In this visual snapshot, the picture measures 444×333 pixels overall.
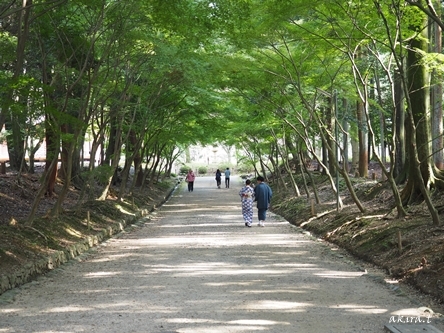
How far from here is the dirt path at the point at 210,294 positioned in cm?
679

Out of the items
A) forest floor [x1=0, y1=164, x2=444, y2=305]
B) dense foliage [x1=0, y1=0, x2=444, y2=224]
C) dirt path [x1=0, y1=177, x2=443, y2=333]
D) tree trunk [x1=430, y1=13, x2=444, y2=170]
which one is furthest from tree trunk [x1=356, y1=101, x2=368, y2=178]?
dirt path [x1=0, y1=177, x2=443, y2=333]

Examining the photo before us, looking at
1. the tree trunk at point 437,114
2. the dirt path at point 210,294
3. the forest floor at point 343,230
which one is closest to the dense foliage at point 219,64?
the tree trunk at point 437,114

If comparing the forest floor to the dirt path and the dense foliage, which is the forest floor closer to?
the dirt path

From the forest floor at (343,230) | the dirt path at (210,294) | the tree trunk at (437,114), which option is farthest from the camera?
the tree trunk at (437,114)

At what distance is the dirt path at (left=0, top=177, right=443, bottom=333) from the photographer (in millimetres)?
6789

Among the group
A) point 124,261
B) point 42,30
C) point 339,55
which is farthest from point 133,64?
point 124,261

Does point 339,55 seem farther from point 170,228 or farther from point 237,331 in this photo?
point 237,331

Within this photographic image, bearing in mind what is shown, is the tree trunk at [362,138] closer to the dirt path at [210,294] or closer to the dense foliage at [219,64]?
the dense foliage at [219,64]

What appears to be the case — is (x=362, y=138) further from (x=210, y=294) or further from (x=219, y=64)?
(x=210, y=294)

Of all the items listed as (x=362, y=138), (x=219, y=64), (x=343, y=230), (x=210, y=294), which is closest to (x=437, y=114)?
(x=362, y=138)

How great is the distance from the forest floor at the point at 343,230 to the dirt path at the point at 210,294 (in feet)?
1.58

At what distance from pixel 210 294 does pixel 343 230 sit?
753 centimetres

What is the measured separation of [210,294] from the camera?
27.8 ft

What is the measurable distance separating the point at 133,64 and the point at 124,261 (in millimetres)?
8579
